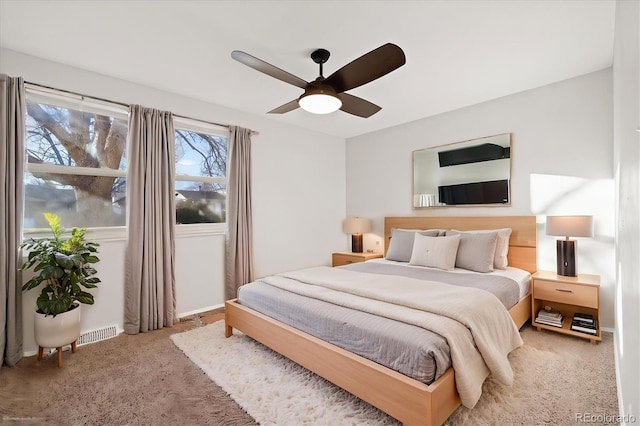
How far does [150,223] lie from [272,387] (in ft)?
6.75

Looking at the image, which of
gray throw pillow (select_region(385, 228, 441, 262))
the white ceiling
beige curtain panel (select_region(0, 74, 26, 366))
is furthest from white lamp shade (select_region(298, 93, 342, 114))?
beige curtain panel (select_region(0, 74, 26, 366))

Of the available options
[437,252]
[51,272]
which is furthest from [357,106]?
[51,272]

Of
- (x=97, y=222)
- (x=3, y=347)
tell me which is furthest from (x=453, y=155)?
(x=3, y=347)

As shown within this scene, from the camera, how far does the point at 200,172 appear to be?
3703 mm

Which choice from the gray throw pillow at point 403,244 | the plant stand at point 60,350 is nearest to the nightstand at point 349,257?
the gray throw pillow at point 403,244

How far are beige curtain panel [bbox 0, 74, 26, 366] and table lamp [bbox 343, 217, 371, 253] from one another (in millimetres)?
3734

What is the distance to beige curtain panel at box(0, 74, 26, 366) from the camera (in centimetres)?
231

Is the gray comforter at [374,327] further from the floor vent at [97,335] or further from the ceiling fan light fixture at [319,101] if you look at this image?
the ceiling fan light fixture at [319,101]

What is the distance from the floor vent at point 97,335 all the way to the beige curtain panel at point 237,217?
3.97ft

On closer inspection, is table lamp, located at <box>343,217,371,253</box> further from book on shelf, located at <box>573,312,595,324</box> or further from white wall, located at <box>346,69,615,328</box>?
book on shelf, located at <box>573,312,595,324</box>

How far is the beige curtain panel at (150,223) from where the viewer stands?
2.97 m

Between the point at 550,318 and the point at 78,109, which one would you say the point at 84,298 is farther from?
the point at 550,318

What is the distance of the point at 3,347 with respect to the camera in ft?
7.48

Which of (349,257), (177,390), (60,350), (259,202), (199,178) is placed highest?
(199,178)
